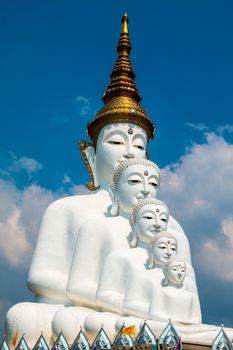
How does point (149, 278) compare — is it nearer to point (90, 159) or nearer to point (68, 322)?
point (68, 322)

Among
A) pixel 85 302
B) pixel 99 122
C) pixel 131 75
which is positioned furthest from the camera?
pixel 131 75

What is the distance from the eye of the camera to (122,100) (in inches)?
547

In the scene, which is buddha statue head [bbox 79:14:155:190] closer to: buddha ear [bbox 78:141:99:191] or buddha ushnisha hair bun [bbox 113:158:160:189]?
buddha ear [bbox 78:141:99:191]

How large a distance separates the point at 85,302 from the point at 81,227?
70.6 inches

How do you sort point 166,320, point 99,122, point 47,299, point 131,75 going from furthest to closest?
point 131,75 → point 99,122 → point 47,299 → point 166,320

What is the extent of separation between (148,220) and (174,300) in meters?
2.10

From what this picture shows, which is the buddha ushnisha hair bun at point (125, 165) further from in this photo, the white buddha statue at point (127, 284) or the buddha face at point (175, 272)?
the buddha face at point (175, 272)

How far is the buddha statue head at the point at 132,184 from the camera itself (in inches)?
470

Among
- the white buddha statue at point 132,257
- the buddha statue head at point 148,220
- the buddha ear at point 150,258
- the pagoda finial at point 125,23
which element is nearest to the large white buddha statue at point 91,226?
the white buddha statue at point 132,257

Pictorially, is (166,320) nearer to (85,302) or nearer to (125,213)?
(85,302)

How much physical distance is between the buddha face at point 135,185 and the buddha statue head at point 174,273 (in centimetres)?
239

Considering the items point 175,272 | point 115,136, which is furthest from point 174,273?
point 115,136

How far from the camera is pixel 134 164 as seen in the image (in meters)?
12.1

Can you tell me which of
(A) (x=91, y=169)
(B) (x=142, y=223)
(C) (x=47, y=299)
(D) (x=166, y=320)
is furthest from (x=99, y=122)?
(D) (x=166, y=320)
